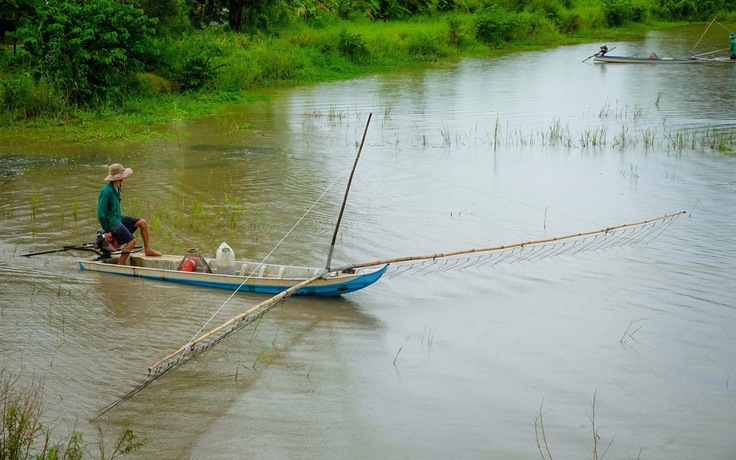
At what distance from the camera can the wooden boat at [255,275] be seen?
7.41m

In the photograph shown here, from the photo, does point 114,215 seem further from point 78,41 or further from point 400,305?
point 78,41

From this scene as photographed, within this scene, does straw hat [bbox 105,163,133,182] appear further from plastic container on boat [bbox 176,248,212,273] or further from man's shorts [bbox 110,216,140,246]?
plastic container on boat [bbox 176,248,212,273]

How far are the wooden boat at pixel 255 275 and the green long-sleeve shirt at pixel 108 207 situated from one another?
375mm

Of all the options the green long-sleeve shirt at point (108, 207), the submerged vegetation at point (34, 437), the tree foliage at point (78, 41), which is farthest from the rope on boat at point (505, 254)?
the tree foliage at point (78, 41)

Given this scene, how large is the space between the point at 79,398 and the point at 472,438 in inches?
106

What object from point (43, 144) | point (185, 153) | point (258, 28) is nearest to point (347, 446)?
point (185, 153)

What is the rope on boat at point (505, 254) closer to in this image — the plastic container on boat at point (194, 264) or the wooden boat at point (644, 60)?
the plastic container on boat at point (194, 264)

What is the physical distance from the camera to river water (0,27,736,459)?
5.62 metres

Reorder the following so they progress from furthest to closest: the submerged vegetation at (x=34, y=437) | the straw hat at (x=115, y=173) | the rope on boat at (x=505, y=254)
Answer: the straw hat at (x=115, y=173) → the rope on boat at (x=505, y=254) → the submerged vegetation at (x=34, y=437)

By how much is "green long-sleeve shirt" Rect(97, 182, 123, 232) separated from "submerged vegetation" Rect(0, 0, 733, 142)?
730 cm

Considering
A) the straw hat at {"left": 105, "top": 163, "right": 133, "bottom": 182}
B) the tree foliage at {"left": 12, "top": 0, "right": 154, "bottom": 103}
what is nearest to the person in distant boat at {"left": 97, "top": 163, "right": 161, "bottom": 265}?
the straw hat at {"left": 105, "top": 163, "right": 133, "bottom": 182}

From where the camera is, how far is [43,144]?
14609mm

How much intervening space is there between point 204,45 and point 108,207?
13.2 meters

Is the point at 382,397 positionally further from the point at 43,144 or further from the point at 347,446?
the point at 43,144
